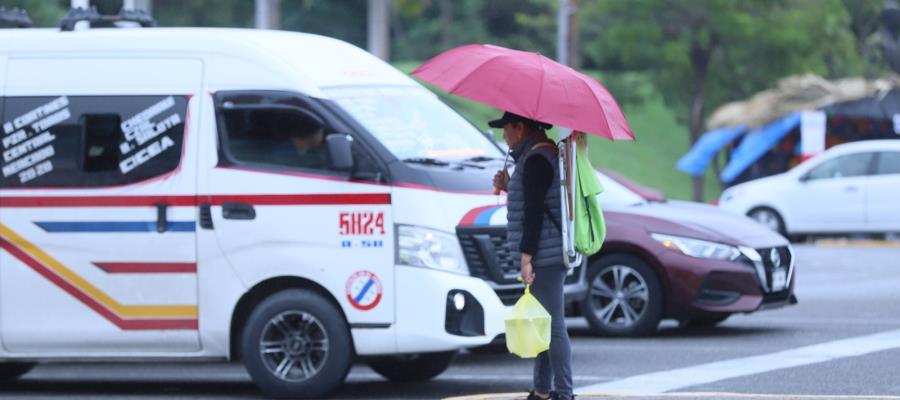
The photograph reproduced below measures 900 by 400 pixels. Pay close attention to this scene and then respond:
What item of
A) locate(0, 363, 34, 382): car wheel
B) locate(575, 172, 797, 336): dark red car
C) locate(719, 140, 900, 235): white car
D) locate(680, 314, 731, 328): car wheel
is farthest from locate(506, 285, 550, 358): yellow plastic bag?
locate(719, 140, 900, 235): white car

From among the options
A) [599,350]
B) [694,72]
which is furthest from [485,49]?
[694,72]

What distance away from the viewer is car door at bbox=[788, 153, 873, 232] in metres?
25.9

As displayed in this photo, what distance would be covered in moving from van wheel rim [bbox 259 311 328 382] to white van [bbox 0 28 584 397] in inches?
0.4

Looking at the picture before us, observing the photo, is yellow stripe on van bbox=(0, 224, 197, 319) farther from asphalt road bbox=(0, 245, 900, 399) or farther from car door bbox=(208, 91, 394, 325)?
asphalt road bbox=(0, 245, 900, 399)

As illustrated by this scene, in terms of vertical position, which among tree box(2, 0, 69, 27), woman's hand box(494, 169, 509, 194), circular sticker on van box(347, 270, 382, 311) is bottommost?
circular sticker on van box(347, 270, 382, 311)

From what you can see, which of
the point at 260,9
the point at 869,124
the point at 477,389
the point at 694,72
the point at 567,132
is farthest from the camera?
the point at 694,72

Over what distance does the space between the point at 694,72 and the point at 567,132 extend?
3782 centimetres

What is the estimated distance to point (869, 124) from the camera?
34219 mm

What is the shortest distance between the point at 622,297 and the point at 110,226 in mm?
4694

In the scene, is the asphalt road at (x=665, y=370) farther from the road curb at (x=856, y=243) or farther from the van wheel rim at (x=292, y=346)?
the road curb at (x=856, y=243)

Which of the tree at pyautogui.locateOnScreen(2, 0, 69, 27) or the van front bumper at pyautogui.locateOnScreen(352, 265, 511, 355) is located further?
the tree at pyautogui.locateOnScreen(2, 0, 69, 27)

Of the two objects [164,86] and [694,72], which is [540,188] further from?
[694,72]

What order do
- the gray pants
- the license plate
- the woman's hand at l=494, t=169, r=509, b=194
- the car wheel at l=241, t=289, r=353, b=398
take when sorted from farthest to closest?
1. the license plate
2. the car wheel at l=241, t=289, r=353, b=398
3. the woman's hand at l=494, t=169, r=509, b=194
4. the gray pants

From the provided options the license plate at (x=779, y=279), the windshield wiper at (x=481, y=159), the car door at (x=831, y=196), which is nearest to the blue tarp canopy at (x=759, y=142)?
the car door at (x=831, y=196)
